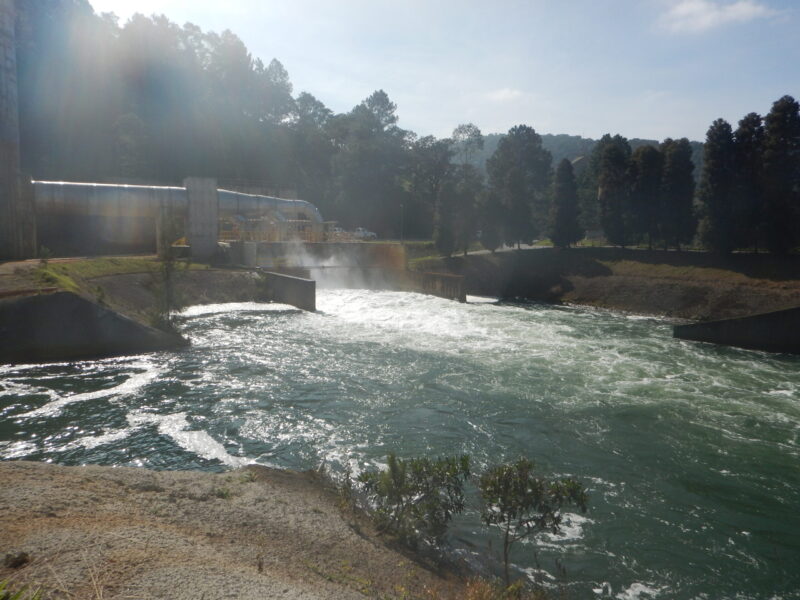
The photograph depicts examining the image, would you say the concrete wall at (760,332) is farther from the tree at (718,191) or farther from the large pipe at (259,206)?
the large pipe at (259,206)

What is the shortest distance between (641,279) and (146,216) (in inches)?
1161

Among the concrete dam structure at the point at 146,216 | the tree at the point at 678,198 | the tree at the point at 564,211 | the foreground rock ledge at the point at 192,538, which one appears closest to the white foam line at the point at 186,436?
the foreground rock ledge at the point at 192,538

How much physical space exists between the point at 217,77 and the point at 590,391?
201 feet

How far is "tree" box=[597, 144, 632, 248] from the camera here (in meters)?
43.2

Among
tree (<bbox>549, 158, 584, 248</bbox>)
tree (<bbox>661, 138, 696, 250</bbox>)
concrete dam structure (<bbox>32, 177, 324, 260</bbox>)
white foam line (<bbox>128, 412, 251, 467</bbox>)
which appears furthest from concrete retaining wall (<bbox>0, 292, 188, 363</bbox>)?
tree (<bbox>549, 158, 584, 248</bbox>)

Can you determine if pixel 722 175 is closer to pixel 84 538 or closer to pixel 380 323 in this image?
pixel 380 323

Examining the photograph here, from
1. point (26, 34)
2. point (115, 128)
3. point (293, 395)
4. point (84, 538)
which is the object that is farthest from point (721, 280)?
point (26, 34)

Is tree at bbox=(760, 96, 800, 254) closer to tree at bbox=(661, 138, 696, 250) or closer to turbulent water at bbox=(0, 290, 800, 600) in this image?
tree at bbox=(661, 138, 696, 250)

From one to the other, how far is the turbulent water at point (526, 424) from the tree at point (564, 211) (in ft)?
79.4

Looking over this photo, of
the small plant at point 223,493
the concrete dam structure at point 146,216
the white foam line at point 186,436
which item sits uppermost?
the concrete dam structure at point 146,216

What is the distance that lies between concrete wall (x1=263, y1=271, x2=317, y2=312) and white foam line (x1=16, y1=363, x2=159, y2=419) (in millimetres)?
12271

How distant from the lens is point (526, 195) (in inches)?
1950

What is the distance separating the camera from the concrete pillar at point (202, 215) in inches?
1300

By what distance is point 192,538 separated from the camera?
687 centimetres
